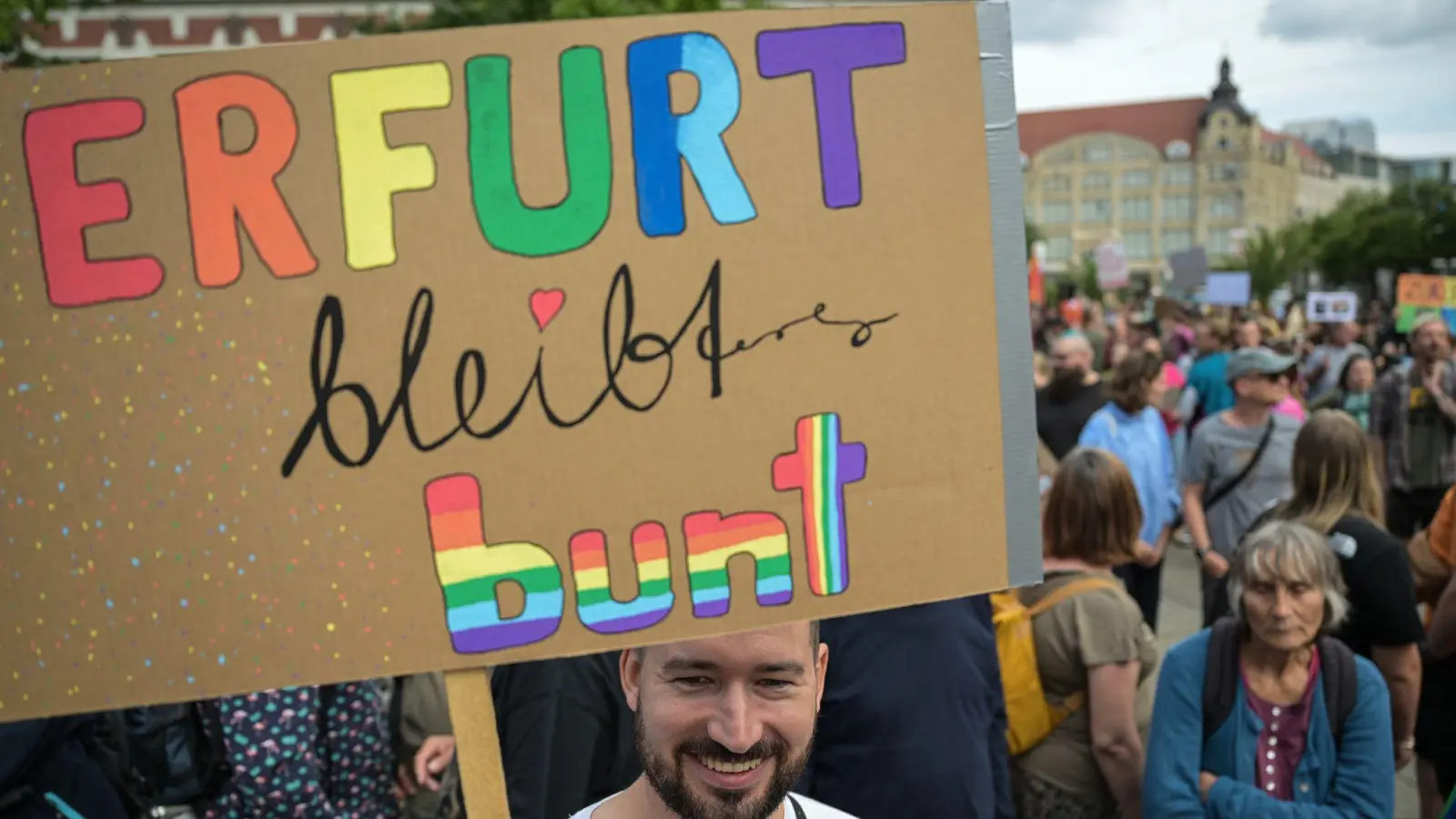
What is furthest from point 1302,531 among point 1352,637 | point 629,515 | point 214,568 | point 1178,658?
point 214,568

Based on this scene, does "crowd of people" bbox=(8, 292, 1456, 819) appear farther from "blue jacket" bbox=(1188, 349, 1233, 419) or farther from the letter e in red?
"blue jacket" bbox=(1188, 349, 1233, 419)

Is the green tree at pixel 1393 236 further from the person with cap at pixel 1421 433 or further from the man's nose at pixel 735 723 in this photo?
the man's nose at pixel 735 723

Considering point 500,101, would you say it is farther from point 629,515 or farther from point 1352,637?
point 1352,637

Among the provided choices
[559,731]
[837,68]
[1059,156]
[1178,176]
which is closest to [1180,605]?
[559,731]

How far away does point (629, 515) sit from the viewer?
1.60 metres

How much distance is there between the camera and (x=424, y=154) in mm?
1523

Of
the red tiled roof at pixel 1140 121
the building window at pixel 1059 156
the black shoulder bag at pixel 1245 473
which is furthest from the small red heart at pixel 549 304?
the building window at pixel 1059 156

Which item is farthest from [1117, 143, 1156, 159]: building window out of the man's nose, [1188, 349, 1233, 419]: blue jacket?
the man's nose

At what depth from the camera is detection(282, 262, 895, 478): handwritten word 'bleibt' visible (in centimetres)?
153

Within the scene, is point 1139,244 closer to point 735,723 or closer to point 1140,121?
point 1140,121

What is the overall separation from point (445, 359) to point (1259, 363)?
4.25 metres

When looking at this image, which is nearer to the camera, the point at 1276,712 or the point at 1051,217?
the point at 1276,712

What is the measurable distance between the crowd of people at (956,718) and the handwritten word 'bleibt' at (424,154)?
606mm

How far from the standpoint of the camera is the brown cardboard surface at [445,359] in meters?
1.49
